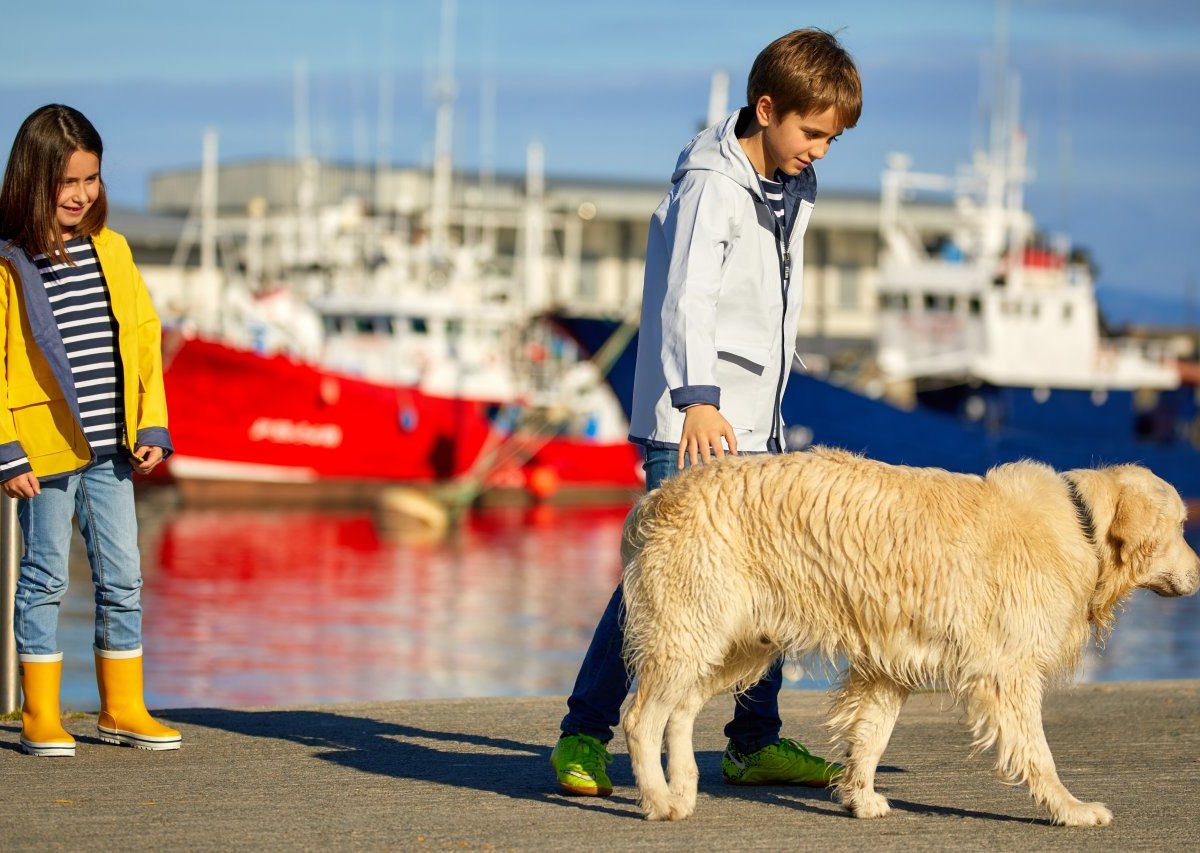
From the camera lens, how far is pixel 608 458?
35844mm

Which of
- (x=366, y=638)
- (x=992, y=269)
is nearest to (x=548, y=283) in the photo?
(x=992, y=269)

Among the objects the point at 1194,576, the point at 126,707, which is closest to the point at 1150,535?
the point at 1194,576

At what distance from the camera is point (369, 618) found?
16922 millimetres

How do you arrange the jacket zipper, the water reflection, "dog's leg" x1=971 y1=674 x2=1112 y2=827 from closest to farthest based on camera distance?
1. "dog's leg" x1=971 y1=674 x2=1112 y2=827
2. the jacket zipper
3. the water reflection

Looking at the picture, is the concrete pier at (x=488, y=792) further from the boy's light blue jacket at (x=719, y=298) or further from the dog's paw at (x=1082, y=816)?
the boy's light blue jacket at (x=719, y=298)

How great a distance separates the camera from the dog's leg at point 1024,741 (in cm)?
402

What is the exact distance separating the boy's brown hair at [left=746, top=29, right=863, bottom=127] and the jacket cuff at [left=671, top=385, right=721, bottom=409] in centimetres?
75

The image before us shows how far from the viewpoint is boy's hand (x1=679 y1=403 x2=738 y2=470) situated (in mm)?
4133

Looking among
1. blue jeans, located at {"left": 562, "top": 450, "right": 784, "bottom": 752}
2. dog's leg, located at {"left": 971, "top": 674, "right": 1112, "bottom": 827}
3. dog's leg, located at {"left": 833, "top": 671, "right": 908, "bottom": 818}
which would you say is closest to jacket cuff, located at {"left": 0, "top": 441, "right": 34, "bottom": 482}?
blue jeans, located at {"left": 562, "top": 450, "right": 784, "bottom": 752}

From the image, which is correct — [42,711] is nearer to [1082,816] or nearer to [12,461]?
[12,461]

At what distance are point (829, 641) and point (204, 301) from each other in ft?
128

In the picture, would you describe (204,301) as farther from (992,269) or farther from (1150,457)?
(1150,457)

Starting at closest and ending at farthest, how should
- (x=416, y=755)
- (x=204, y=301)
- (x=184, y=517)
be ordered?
(x=416, y=755) → (x=184, y=517) → (x=204, y=301)

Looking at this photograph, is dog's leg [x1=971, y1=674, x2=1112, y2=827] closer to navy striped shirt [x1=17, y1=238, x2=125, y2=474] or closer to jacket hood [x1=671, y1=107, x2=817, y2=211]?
jacket hood [x1=671, y1=107, x2=817, y2=211]
